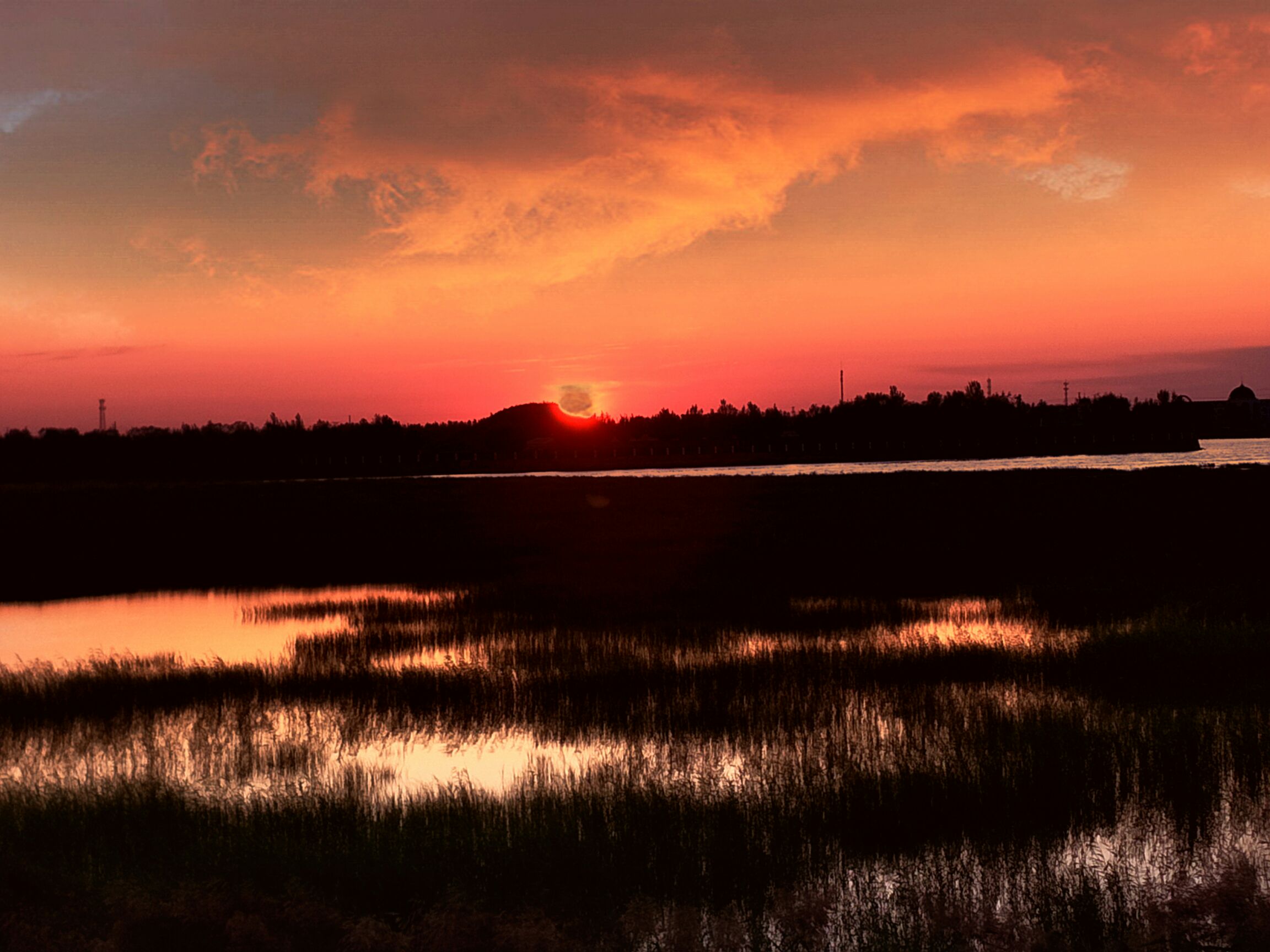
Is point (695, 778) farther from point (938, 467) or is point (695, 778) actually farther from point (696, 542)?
point (938, 467)

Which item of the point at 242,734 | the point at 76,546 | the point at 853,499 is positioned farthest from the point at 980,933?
the point at 853,499

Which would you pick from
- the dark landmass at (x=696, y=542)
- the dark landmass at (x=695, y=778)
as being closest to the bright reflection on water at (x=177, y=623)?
the dark landmass at (x=695, y=778)

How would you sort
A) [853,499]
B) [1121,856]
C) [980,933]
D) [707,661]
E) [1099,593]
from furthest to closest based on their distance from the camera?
[853,499], [1099,593], [707,661], [1121,856], [980,933]

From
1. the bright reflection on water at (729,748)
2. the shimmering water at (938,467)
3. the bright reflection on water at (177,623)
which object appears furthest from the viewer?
the shimmering water at (938,467)

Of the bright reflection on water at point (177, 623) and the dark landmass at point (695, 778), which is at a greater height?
the dark landmass at point (695, 778)

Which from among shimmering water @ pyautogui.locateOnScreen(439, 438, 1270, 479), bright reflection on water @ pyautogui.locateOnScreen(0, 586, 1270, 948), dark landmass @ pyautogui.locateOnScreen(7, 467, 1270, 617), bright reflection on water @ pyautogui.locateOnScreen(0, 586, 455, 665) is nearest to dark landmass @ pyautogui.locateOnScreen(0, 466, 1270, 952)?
bright reflection on water @ pyautogui.locateOnScreen(0, 586, 1270, 948)

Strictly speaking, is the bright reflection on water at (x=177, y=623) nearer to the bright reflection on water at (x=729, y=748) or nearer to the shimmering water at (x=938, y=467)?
the bright reflection on water at (x=729, y=748)

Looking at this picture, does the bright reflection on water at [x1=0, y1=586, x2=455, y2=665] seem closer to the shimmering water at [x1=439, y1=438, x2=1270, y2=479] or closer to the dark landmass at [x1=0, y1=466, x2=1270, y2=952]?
the dark landmass at [x1=0, y1=466, x2=1270, y2=952]

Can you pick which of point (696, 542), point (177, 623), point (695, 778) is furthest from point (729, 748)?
point (696, 542)

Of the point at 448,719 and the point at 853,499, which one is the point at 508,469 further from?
the point at 448,719

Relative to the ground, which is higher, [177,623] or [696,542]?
[696,542]

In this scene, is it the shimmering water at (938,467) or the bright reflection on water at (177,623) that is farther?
the shimmering water at (938,467)

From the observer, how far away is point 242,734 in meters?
14.8

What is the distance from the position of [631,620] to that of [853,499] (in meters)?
40.3
